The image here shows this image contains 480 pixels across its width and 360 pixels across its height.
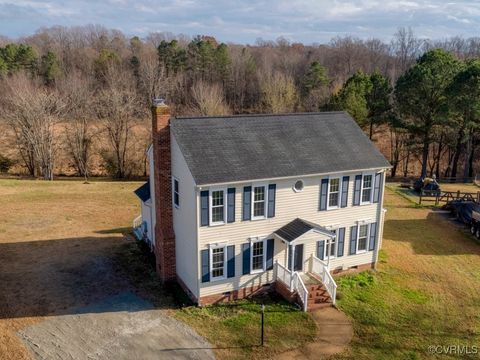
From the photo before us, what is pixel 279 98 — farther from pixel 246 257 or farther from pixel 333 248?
pixel 246 257

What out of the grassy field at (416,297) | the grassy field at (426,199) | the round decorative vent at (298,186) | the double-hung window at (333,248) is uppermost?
the round decorative vent at (298,186)

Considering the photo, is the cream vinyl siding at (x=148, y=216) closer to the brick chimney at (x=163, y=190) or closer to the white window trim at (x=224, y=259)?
the brick chimney at (x=163, y=190)

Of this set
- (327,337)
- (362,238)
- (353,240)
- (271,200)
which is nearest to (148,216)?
(271,200)

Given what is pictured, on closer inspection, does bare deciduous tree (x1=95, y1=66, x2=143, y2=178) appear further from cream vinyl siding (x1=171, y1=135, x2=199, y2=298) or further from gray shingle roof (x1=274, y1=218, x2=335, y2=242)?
gray shingle roof (x1=274, y1=218, x2=335, y2=242)

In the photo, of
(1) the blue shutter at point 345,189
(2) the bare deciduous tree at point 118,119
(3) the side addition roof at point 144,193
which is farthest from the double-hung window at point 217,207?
(2) the bare deciduous tree at point 118,119

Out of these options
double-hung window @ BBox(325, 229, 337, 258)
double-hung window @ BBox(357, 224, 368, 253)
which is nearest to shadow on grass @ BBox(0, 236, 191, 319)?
double-hung window @ BBox(325, 229, 337, 258)

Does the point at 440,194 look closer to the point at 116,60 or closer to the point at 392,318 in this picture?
the point at 392,318

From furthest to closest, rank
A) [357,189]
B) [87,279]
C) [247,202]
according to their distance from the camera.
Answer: [87,279]
[357,189]
[247,202]
